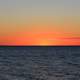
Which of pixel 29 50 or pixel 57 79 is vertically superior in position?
pixel 57 79

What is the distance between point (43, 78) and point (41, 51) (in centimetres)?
1293

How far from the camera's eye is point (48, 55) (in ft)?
73.3

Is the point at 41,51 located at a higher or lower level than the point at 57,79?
lower

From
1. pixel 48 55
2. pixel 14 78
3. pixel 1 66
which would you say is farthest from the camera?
pixel 48 55

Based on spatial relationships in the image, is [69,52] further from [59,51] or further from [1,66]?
[1,66]

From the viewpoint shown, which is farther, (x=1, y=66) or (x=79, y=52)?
(x=79, y=52)

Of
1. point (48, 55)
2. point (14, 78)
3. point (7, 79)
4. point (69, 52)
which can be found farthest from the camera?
point (69, 52)

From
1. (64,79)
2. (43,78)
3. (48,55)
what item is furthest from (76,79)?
(48,55)

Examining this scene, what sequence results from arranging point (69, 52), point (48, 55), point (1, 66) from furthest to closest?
point (69, 52) → point (48, 55) → point (1, 66)

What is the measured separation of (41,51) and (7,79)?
1334 cm

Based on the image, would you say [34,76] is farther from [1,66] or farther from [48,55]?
[48,55]

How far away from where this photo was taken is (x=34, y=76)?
11.9 metres

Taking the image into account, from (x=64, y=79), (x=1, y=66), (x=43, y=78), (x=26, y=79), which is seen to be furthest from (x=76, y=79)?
(x=1, y=66)

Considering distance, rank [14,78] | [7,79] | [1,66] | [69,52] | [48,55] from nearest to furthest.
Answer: [7,79], [14,78], [1,66], [48,55], [69,52]
